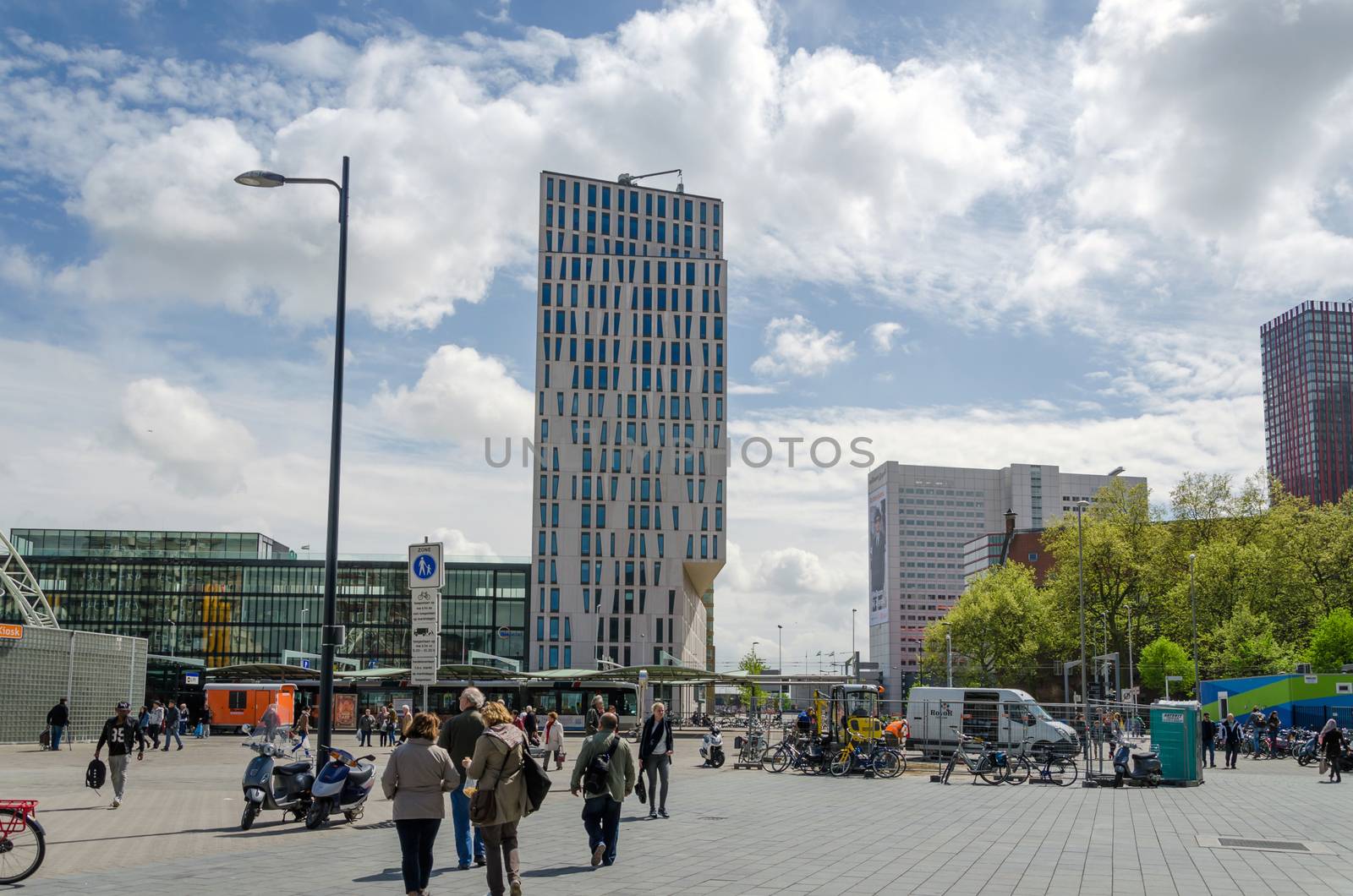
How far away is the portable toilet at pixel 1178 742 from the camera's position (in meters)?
26.4

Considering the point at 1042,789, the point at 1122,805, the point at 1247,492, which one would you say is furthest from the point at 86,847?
the point at 1247,492

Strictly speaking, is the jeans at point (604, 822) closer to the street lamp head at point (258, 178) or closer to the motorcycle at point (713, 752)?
the street lamp head at point (258, 178)

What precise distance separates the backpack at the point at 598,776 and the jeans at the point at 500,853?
8.14 feet

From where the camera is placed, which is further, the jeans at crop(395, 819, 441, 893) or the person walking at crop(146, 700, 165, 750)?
the person walking at crop(146, 700, 165, 750)

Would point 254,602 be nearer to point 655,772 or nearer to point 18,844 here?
point 655,772

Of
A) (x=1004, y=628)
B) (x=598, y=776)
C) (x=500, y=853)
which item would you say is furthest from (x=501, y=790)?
(x=1004, y=628)

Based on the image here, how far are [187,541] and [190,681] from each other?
48.8 meters

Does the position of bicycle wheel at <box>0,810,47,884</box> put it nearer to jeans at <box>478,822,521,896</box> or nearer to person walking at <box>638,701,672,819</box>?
jeans at <box>478,822,521,896</box>

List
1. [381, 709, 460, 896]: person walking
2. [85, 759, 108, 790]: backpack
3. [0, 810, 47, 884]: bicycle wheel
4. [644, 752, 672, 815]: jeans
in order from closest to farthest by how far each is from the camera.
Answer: [381, 709, 460, 896]: person walking < [0, 810, 47, 884]: bicycle wheel < [644, 752, 672, 815]: jeans < [85, 759, 108, 790]: backpack

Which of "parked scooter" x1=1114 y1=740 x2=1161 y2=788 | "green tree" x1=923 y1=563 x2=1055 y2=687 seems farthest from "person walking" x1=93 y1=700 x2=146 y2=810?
"green tree" x1=923 y1=563 x2=1055 y2=687

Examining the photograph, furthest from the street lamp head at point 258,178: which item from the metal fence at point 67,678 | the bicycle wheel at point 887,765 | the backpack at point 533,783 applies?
the metal fence at point 67,678

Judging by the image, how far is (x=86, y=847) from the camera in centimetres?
1383

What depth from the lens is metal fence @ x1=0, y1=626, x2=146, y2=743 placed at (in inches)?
1491

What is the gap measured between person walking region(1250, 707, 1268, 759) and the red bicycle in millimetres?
40259
